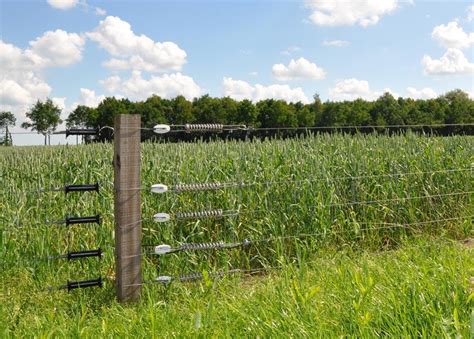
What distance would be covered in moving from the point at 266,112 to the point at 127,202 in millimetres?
60300

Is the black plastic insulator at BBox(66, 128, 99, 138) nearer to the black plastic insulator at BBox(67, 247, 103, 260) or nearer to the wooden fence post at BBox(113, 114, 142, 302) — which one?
the wooden fence post at BBox(113, 114, 142, 302)

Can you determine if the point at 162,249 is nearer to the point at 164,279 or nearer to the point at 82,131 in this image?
the point at 164,279

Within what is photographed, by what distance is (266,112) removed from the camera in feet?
208

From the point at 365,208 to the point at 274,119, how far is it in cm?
5728

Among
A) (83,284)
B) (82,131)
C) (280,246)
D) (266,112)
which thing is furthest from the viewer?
(266,112)

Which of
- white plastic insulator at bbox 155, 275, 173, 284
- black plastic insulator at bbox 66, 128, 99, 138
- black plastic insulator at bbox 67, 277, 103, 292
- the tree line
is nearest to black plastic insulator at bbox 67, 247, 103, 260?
black plastic insulator at bbox 67, 277, 103, 292

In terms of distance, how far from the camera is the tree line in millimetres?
61094

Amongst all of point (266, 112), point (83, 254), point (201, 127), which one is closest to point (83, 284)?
point (83, 254)

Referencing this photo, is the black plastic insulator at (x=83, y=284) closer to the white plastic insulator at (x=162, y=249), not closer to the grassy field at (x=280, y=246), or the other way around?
the grassy field at (x=280, y=246)

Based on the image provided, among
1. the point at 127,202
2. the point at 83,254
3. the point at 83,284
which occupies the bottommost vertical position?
the point at 83,284

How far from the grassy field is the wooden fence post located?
238mm

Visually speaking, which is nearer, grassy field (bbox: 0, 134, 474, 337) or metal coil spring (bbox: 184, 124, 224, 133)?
grassy field (bbox: 0, 134, 474, 337)

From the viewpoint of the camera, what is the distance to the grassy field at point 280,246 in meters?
2.70

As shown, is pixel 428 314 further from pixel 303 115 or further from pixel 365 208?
pixel 303 115
